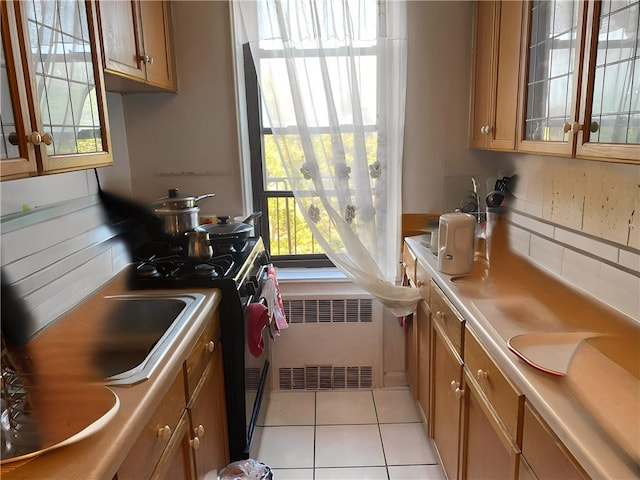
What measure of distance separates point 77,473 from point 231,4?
7.39ft

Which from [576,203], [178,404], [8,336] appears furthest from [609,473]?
[8,336]

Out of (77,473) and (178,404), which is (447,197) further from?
(77,473)

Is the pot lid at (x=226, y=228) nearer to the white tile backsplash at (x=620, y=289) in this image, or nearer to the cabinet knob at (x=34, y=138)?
the cabinet knob at (x=34, y=138)

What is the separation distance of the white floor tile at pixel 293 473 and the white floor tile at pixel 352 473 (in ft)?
0.13

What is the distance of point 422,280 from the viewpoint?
7.29 feet

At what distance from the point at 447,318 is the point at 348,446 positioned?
930mm

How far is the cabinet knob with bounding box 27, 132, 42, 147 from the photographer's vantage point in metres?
1.15

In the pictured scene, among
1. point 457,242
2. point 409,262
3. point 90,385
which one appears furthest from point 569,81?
point 90,385

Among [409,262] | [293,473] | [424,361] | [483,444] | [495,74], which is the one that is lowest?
[293,473]

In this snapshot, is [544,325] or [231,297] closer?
[544,325]

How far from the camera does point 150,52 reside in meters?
2.13

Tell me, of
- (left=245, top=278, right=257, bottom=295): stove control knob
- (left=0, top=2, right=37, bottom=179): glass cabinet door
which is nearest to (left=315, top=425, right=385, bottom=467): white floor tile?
(left=245, top=278, right=257, bottom=295): stove control knob

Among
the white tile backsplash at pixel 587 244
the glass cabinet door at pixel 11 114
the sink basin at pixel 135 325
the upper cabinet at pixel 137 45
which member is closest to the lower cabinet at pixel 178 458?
the sink basin at pixel 135 325

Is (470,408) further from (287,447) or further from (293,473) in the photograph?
(287,447)
